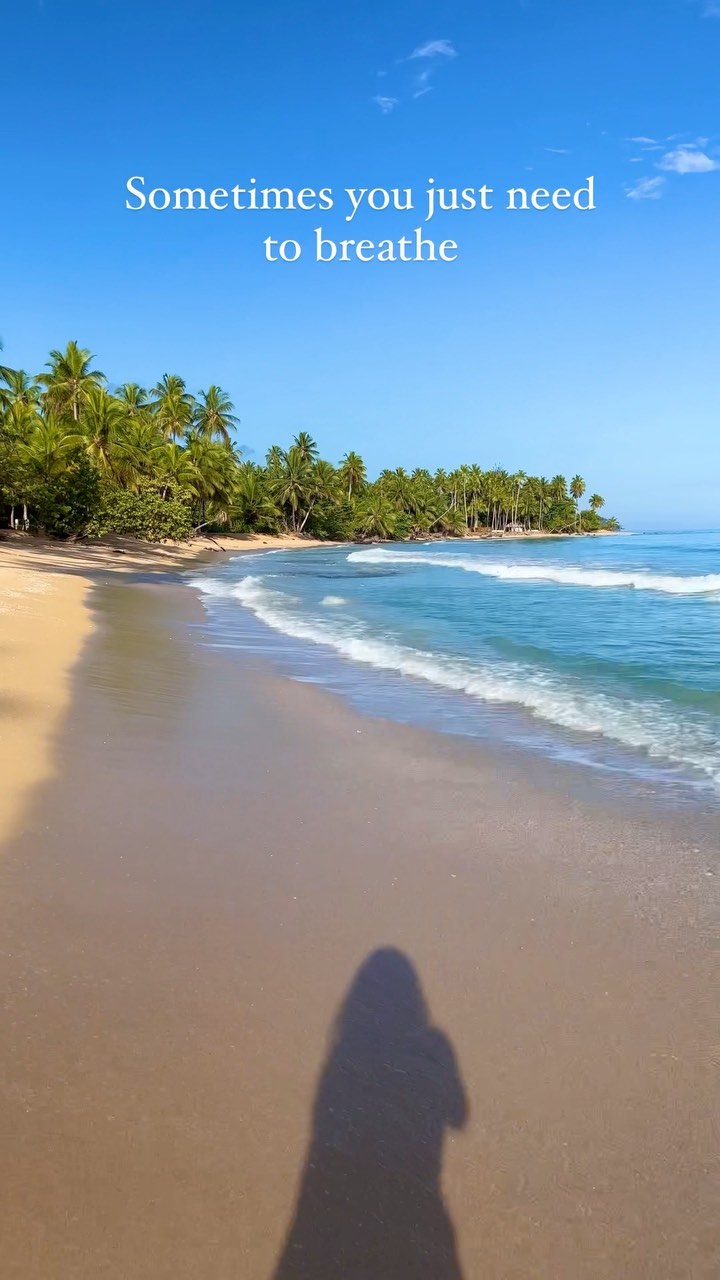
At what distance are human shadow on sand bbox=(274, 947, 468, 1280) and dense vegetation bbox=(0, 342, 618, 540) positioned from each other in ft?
121

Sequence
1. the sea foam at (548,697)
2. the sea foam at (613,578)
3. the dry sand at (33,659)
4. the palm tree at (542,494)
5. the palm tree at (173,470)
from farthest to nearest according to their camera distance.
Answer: the palm tree at (542,494) < the palm tree at (173,470) < the sea foam at (613,578) < the sea foam at (548,697) < the dry sand at (33,659)

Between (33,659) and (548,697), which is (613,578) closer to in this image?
(548,697)

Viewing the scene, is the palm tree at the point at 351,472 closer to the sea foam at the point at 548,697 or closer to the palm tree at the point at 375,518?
the palm tree at the point at 375,518

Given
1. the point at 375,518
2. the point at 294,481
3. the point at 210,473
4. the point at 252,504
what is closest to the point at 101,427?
the point at 210,473

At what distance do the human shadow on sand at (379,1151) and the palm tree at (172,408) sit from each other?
6961 centimetres

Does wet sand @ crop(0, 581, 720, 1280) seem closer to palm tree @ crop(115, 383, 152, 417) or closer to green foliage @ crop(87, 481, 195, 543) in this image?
green foliage @ crop(87, 481, 195, 543)

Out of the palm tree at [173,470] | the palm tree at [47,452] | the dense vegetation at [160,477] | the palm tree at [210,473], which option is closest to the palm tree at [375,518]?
the dense vegetation at [160,477]

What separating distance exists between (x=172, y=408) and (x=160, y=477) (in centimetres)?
1635

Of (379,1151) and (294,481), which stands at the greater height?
(294,481)

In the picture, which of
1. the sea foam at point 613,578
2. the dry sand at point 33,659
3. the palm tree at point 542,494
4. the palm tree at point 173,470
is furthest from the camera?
the palm tree at point 542,494

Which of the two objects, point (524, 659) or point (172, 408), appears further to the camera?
point (172, 408)

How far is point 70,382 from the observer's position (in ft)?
174

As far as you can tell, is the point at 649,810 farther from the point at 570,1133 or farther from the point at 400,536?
the point at 400,536

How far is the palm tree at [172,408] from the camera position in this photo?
223 feet
